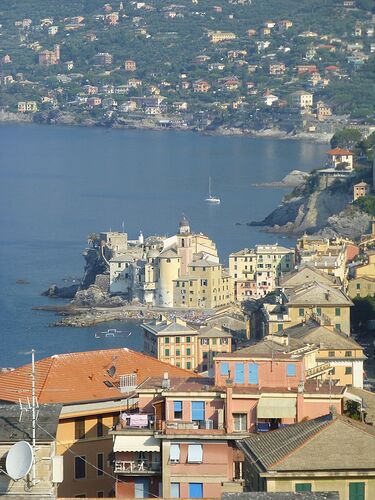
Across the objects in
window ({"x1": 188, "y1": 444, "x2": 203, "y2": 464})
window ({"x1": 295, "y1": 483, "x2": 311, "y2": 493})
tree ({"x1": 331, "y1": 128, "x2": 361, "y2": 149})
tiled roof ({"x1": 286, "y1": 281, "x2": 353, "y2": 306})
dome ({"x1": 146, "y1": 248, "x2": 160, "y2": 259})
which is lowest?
window ({"x1": 295, "y1": 483, "x2": 311, "y2": 493})

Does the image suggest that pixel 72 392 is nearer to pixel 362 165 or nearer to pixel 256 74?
pixel 362 165

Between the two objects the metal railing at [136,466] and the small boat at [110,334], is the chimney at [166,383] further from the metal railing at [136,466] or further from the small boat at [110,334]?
the small boat at [110,334]

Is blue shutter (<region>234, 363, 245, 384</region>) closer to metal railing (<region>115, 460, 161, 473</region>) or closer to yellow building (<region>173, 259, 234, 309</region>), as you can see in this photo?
metal railing (<region>115, 460, 161, 473</region>)

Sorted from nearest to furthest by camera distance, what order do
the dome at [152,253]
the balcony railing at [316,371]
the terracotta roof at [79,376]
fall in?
the terracotta roof at [79,376] → the balcony railing at [316,371] → the dome at [152,253]

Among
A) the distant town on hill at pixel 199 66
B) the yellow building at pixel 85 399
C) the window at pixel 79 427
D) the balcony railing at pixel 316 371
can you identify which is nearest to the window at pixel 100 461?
the yellow building at pixel 85 399

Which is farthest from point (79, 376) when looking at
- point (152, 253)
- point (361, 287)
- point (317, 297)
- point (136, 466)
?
point (152, 253)

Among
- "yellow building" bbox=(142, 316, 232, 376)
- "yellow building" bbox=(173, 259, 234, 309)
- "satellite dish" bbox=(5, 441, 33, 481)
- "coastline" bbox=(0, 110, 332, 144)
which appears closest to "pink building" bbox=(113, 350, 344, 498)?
"satellite dish" bbox=(5, 441, 33, 481)
